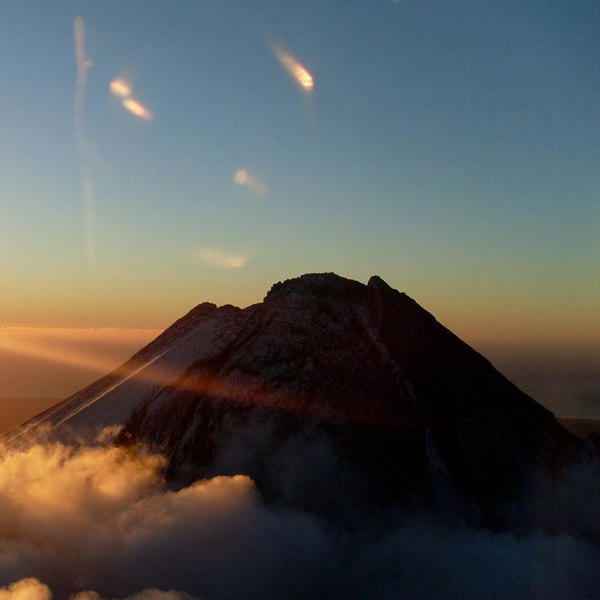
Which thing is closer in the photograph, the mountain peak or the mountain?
the mountain

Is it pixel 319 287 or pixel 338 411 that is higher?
pixel 319 287

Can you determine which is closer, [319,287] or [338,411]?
[338,411]

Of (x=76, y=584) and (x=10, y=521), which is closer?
(x=76, y=584)

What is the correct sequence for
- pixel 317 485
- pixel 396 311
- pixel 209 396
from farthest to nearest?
pixel 396 311
pixel 209 396
pixel 317 485

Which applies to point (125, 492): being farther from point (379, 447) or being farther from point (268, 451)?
point (379, 447)

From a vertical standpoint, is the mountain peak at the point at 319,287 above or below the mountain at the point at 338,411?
above

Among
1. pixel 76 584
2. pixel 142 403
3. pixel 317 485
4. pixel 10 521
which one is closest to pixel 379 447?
pixel 317 485

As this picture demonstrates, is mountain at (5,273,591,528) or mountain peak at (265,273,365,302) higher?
mountain peak at (265,273,365,302)

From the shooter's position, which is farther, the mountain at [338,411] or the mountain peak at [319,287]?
the mountain peak at [319,287]
